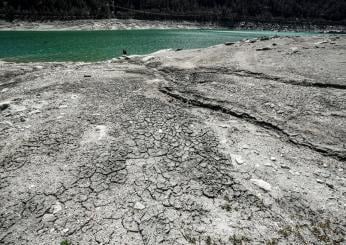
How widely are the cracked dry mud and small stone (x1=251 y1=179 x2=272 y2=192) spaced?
20 mm

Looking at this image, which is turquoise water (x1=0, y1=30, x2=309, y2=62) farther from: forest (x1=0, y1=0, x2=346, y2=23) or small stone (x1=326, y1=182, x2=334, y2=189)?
forest (x1=0, y1=0, x2=346, y2=23)

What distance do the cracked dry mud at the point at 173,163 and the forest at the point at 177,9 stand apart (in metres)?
92.2

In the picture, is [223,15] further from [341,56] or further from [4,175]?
[4,175]

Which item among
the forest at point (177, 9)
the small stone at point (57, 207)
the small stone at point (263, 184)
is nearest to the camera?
the small stone at point (57, 207)

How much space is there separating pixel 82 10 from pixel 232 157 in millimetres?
110903

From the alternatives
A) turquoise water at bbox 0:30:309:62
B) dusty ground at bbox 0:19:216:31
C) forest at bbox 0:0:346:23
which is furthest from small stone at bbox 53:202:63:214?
forest at bbox 0:0:346:23

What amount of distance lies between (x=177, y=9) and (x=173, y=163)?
5582 inches

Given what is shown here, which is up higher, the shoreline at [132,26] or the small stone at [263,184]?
the shoreline at [132,26]

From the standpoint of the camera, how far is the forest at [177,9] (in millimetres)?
89438

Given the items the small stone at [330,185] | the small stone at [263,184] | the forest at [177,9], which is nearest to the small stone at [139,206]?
the small stone at [263,184]

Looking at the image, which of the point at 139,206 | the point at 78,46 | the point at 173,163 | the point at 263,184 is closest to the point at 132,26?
the point at 78,46

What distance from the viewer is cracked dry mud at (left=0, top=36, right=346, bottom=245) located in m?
3.47

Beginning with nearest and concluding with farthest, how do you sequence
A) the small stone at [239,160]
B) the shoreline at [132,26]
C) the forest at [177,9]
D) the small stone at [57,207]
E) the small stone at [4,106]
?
1. the small stone at [57,207]
2. the small stone at [239,160]
3. the small stone at [4,106]
4. the shoreline at [132,26]
5. the forest at [177,9]

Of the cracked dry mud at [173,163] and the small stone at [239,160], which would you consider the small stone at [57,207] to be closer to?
the cracked dry mud at [173,163]
